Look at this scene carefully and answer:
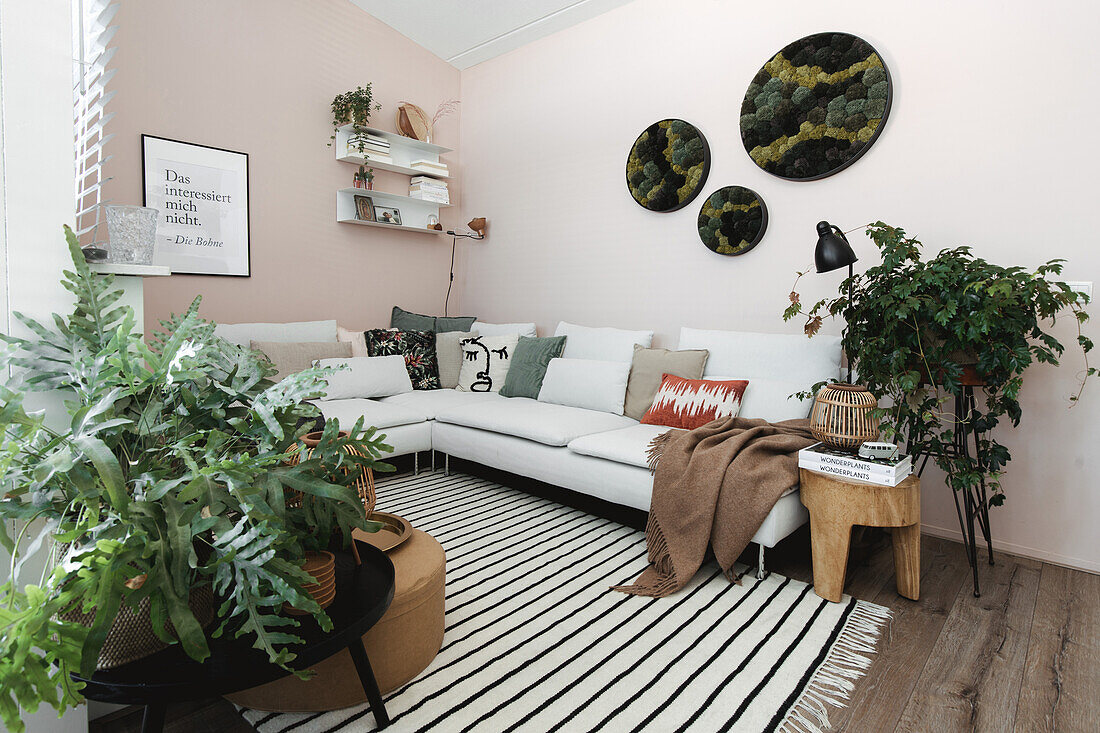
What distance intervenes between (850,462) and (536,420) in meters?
1.51

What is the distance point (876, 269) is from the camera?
224cm

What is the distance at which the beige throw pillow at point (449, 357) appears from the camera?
4133 mm

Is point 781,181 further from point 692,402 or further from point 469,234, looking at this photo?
point 469,234

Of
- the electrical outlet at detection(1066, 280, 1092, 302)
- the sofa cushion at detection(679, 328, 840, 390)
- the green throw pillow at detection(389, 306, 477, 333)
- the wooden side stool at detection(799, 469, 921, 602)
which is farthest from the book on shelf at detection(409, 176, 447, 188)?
the electrical outlet at detection(1066, 280, 1092, 302)

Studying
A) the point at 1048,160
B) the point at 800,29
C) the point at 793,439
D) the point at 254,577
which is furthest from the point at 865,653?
the point at 800,29

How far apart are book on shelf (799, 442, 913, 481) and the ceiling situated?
3138 millimetres

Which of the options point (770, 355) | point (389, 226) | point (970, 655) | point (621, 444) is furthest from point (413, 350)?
point (970, 655)

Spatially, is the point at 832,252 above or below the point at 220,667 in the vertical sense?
above

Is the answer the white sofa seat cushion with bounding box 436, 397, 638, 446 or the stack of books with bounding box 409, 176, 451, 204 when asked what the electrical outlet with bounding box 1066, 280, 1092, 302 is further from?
the stack of books with bounding box 409, 176, 451, 204

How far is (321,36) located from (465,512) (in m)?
3.28

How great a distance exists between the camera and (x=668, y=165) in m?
3.59

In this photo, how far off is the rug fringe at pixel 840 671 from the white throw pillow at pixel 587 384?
1.59 meters

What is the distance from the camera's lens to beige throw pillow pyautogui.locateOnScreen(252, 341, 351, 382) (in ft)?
11.1

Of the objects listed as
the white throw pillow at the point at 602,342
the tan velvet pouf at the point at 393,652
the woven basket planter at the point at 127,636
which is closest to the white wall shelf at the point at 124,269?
the woven basket planter at the point at 127,636
